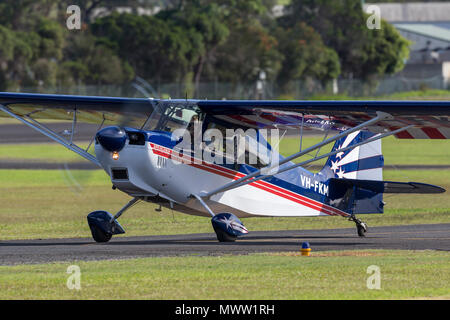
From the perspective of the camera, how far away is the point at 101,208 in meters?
25.3

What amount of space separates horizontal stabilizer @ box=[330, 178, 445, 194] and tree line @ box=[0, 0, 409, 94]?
58.6 metres

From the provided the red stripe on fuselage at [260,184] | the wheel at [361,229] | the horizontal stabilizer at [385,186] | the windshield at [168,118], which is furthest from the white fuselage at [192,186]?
the wheel at [361,229]

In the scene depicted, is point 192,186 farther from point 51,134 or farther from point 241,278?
point 241,278

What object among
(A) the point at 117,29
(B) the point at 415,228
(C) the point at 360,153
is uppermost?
(A) the point at 117,29

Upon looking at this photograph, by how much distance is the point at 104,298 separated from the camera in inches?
408

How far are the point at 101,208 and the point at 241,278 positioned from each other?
1404cm

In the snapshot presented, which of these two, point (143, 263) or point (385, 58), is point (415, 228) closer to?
point (143, 263)

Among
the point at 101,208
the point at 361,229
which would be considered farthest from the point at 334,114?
the point at 101,208

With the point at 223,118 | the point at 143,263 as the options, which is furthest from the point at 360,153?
the point at 143,263

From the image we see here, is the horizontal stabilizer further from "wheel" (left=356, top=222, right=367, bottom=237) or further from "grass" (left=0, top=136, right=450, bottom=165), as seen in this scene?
"grass" (left=0, top=136, right=450, bottom=165)

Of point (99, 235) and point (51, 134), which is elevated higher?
point (51, 134)

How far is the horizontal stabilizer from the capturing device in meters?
17.6

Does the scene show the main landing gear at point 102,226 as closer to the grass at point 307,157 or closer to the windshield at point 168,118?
the windshield at point 168,118
